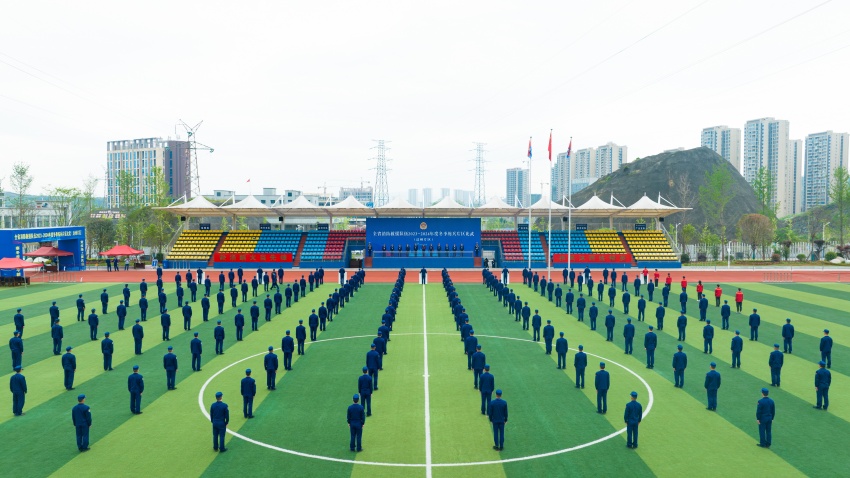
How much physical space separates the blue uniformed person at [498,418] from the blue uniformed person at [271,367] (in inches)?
266

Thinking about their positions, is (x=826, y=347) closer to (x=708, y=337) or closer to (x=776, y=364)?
(x=776, y=364)

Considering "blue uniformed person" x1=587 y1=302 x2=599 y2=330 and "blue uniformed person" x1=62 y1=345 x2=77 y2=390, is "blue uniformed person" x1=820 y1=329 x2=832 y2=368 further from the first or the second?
"blue uniformed person" x1=62 y1=345 x2=77 y2=390

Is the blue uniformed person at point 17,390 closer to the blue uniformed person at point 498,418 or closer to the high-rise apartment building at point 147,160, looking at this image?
the blue uniformed person at point 498,418

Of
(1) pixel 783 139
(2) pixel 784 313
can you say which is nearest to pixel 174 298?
(2) pixel 784 313

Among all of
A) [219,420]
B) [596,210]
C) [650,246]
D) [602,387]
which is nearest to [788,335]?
[602,387]

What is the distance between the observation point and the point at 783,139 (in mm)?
178875

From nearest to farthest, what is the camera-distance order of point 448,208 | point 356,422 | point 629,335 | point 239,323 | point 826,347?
point 356,422
point 826,347
point 629,335
point 239,323
point 448,208

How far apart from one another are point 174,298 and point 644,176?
6120 inches

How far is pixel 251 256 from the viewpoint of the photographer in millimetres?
55219

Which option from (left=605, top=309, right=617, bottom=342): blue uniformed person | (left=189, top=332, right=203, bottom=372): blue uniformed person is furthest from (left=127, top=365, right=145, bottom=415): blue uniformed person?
(left=605, top=309, right=617, bottom=342): blue uniformed person

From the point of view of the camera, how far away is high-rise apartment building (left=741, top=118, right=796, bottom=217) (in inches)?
7052

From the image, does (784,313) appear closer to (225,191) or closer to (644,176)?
(644,176)

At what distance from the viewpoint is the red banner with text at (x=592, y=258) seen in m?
54.7

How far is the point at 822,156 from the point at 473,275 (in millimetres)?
201371
